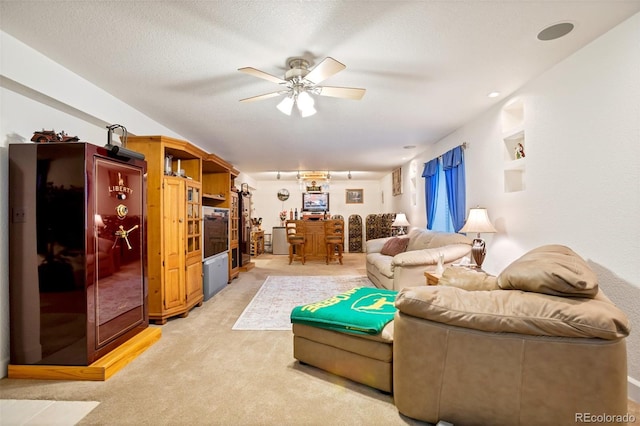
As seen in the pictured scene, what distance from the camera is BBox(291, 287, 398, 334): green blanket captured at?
1.88 m

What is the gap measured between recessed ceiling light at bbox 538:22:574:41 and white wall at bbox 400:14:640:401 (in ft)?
1.05

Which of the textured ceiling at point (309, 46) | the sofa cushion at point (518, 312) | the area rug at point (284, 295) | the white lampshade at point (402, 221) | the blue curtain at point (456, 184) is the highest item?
the textured ceiling at point (309, 46)

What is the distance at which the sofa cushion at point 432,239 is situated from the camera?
383cm

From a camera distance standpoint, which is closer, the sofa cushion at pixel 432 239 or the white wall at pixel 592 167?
the white wall at pixel 592 167

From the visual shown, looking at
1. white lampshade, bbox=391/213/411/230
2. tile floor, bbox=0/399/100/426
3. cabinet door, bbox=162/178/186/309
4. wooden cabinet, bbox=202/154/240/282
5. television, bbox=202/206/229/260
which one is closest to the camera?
tile floor, bbox=0/399/100/426

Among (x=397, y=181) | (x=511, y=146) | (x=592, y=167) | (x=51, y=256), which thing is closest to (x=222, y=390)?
(x=51, y=256)

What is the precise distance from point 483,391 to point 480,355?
7.0 inches

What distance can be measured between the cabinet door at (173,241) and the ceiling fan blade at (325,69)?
2.07 metres

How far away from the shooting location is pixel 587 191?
217cm

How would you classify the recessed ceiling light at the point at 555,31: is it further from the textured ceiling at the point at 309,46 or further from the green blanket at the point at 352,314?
the green blanket at the point at 352,314

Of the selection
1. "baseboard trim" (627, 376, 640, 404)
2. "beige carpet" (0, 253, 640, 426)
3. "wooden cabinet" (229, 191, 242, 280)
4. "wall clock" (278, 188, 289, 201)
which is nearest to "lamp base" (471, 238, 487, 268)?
"baseboard trim" (627, 376, 640, 404)

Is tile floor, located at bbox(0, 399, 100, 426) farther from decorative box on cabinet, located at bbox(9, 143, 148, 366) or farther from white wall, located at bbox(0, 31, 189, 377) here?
white wall, located at bbox(0, 31, 189, 377)

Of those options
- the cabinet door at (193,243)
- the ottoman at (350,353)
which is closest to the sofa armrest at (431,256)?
the ottoman at (350,353)

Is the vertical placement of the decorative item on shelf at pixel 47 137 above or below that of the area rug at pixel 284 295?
above
